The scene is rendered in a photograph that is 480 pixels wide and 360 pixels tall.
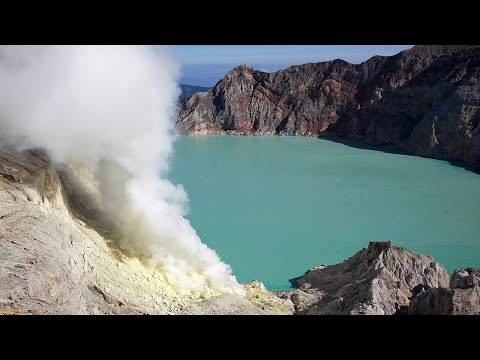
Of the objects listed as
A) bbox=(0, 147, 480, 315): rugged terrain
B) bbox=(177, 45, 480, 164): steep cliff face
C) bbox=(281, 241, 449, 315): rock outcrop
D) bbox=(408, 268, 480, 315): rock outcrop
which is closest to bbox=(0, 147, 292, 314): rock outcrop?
bbox=(0, 147, 480, 315): rugged terrain

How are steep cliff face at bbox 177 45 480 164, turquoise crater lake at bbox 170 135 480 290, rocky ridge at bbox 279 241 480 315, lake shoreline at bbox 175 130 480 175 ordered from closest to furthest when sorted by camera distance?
rocky ridge at bbox 279 241 480 315 → turquoise crater lake at bbox 170 135 480 290 → lake shoreline at bbox 175 130 480 175 → steep cliff face at bbox 177 45 480 164

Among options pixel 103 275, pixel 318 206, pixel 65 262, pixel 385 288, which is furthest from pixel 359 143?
pixel 65 262

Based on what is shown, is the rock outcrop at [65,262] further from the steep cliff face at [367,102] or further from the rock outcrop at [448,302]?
the steep cliff face at [367,102]

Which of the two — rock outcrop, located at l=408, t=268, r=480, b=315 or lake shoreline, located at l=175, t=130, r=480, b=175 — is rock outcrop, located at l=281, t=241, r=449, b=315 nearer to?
rock outcrop, located at l=408, t=268, r=480, b=315

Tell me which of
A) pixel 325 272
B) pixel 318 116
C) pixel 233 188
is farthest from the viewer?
pixel 318 116
